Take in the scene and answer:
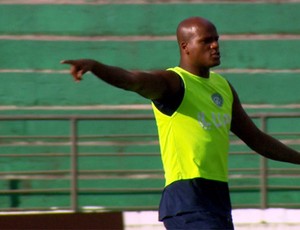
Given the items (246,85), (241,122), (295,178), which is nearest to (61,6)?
(246,85)

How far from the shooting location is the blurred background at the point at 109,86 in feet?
26.4

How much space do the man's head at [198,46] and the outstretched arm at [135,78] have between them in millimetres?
153

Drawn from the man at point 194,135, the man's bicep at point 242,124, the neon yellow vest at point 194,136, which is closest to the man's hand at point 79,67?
the man at point 194,135

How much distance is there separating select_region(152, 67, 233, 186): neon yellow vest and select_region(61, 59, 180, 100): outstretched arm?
0.10 m

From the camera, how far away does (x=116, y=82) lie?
3809 mm

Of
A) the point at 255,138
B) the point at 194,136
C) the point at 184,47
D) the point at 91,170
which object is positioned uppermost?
the point at 91,170

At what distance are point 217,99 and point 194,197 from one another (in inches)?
17.9

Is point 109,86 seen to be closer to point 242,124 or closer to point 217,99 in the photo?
point 242,124

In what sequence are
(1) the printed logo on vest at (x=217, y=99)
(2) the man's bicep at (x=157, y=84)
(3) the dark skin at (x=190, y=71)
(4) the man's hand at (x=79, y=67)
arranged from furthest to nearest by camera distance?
1. (1) the printed logo on vest at (x=217, y=99)
2. (2) the man's bicep at (x=157, y=84)
3. (3) the dark skin at (x=190, y=71)
4. (4) the man's hand at (x=79, y=67)

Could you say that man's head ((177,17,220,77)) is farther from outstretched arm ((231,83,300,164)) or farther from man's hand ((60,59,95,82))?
man's hand ((60,59,95,82))

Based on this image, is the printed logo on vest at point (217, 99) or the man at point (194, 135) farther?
the printed logo on vest at point (217, 99)

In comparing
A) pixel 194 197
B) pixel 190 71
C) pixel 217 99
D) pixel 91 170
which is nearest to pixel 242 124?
pixel 217 99

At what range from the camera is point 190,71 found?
13.9 ft

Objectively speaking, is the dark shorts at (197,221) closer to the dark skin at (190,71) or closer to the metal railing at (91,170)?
the dark skin at (190,71)
